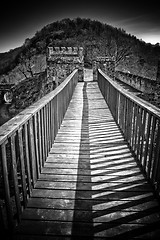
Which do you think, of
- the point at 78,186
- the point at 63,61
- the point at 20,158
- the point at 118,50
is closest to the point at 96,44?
the point at 118,50

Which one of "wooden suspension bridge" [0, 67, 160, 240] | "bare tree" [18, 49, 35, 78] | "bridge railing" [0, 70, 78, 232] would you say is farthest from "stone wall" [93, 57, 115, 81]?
"bare tree" [18, 49, 35, 78]

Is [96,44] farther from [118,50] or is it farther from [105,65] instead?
[105,65]

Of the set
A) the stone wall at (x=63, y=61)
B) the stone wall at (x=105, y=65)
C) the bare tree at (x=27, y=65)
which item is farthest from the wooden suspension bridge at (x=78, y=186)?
the bare tree at (x=27, y=65)

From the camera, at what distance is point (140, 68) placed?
46125 mm

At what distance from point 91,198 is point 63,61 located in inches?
574

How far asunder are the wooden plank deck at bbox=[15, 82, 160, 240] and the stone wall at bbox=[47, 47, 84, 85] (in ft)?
40.7

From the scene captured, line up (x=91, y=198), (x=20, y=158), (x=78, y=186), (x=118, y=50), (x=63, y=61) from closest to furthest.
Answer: (x=20, y=158)
(x=91, y=198)
(x=78, y=186)
(x=63, y=61)
(x=118, y=50)

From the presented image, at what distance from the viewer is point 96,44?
149 feet

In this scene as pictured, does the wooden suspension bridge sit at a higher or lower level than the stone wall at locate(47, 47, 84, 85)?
lower

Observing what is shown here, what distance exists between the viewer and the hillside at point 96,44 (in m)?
45.0

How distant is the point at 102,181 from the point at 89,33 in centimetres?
5674

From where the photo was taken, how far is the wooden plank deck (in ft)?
6.06

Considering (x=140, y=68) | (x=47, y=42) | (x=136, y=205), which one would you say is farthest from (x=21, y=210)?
(x=47, y=42)

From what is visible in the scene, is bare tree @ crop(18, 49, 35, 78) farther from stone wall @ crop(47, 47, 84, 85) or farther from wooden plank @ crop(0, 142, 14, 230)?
wooden plank @ crop(0, 142, 14, 230)
